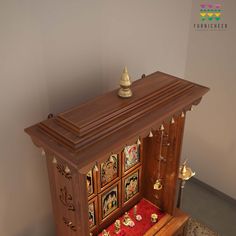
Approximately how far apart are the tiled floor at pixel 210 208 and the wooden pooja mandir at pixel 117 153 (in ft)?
2.74

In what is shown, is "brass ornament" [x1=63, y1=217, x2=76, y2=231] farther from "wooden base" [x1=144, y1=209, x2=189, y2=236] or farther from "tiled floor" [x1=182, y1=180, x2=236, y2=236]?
"tiled floor" [x1=182, y1=180, x2=236, y2=236]

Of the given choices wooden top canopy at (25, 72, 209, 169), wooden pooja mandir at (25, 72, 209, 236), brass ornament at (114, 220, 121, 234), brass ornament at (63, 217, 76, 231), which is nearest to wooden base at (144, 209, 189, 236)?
wooden pooja mandir at (25, 72, 209, 236)

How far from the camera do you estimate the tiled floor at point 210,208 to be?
135 inches

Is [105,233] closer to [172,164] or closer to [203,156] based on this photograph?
[172,164]

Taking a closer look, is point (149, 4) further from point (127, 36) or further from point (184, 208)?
point (184, 208)

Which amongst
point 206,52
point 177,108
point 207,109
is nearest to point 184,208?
point 207,109

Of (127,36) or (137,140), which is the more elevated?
(127,36)

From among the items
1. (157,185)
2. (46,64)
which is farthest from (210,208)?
(46,64)

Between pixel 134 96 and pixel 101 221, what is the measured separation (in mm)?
1102

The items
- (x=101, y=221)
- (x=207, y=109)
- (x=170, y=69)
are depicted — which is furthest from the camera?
(x=207, y=109)

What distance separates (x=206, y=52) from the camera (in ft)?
10.6

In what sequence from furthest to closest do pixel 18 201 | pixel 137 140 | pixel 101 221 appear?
pixel 101 221 → pixel 18 201 → pixel 137 140

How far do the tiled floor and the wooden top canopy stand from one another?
1.90 m

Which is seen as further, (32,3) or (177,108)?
(177,108)
